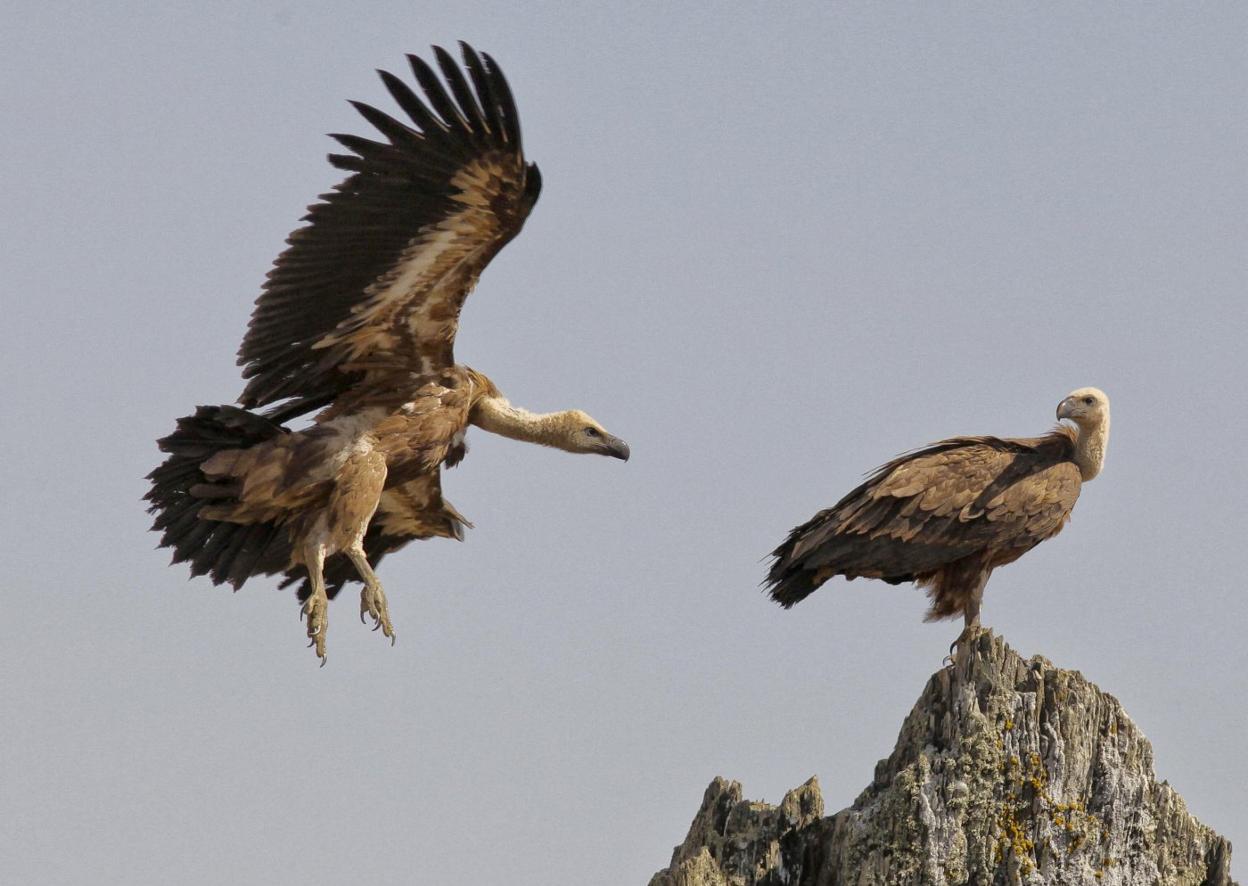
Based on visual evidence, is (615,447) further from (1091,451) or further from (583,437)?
(1091,451)

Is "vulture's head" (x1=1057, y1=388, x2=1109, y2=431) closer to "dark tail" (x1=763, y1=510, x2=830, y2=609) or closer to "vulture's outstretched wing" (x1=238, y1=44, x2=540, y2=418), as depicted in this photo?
"dark tail" (x1=763, y1=510, x2=830, y2=609)

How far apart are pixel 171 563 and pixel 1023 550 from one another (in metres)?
4.94

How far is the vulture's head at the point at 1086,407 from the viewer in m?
11.7

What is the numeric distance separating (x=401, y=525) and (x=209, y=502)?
149cm

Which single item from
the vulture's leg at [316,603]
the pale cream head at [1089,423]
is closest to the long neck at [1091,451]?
the pale cream head at [1089,423]

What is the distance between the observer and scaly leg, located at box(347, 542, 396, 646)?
10.7m

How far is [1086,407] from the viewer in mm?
11742

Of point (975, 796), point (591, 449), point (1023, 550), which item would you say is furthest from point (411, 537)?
point (975, 796)

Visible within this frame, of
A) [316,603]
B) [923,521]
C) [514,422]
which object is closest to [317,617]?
[316,603]

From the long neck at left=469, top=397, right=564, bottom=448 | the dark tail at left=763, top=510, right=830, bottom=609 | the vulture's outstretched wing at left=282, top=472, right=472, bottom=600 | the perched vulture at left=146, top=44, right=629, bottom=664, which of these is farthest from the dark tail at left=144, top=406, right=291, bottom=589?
the dark tail at left=763, top=510, right=830, bottom=609

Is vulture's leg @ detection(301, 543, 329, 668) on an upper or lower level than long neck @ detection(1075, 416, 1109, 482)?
lower

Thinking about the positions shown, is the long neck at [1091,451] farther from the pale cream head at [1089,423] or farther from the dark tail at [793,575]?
the dark tail at [793,575]

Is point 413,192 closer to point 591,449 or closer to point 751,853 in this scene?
point 591,449

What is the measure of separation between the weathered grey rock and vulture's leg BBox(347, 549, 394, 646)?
110 inches
